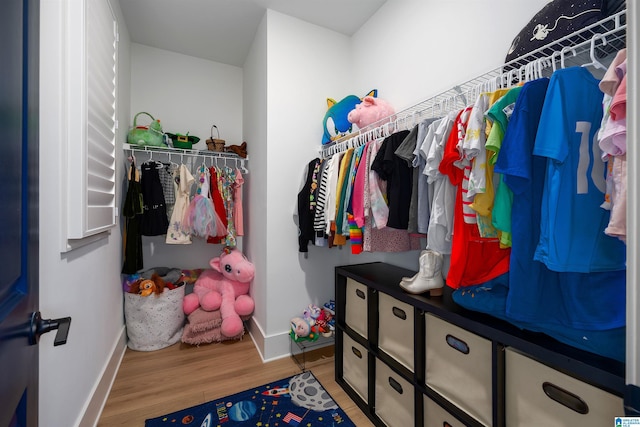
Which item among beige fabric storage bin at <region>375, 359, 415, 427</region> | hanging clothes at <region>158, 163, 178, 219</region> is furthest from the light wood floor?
hanging clothes at <region>158, 163, 178, 219</region>

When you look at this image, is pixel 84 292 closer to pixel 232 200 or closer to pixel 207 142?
pixel 232 200

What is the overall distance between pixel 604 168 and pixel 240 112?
2978mm

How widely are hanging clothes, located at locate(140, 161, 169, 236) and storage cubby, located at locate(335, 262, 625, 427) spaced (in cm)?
154

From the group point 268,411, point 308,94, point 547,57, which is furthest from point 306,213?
point 547,57

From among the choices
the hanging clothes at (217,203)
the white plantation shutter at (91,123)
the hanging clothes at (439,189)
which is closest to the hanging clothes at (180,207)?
the hanging clothes at (217,203)

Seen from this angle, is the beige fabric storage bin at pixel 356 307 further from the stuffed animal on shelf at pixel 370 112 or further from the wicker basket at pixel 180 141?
the wicker basket at pixel 180 141

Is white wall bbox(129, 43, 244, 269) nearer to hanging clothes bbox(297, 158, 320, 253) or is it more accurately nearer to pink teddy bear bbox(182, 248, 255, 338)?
pink teddy bear bbox(182, 248, 255, 338)

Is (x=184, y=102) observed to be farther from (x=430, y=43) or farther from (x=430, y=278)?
(x=430, y=278)

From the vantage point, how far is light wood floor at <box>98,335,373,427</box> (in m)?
1.58

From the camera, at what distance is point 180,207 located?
237cm

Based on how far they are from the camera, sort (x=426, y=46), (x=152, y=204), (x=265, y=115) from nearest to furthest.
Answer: (x=426, y=46)
(x=265, y=115)
(x=152, y=204)

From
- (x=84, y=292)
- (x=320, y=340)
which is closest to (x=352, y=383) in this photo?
(x=320, y=340)

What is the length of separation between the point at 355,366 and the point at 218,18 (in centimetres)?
279

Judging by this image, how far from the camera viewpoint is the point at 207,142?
265 cm
